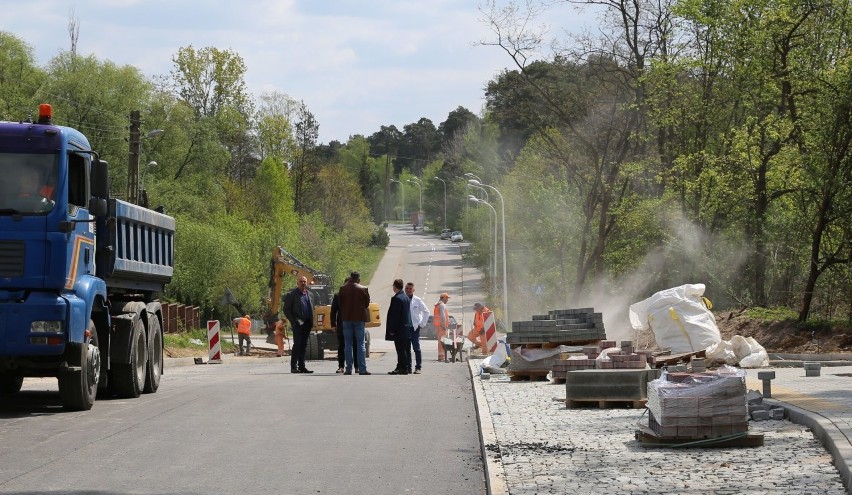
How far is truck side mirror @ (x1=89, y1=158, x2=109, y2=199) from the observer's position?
14.8 meters

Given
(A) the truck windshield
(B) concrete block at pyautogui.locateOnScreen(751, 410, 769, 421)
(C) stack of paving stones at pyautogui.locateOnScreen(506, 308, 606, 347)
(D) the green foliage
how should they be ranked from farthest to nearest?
(D) the green foliage < (C) stack of paving stones at pyautogui.locateOnScreen(506, 308, 606, 347) < (A) the truck windshield < (B) concrete block at pyautogui.locateOnScreen(751, 410, 769, 421)

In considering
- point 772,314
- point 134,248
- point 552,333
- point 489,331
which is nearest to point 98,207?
point 134,248

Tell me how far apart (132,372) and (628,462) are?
8.83 metres

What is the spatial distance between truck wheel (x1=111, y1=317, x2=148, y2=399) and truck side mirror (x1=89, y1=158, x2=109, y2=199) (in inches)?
108

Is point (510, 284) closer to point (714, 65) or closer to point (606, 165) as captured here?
point (606, 165)

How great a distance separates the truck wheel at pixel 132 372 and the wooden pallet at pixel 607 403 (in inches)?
237

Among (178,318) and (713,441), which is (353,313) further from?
(178,318)

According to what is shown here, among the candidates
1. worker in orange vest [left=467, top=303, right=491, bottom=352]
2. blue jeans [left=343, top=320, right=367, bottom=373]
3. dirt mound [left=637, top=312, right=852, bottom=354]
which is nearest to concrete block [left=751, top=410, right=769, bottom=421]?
blue jeans [left=343, top=320, right=367, bottom=373]

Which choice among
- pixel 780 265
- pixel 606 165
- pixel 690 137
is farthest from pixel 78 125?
pixel 780 265

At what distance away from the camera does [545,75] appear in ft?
158

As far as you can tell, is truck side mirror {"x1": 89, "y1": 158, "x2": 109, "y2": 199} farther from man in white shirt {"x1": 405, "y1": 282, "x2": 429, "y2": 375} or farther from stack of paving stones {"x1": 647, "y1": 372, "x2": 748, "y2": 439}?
man in white shirt {"x1": 405, "y1": 282, "x2": 429, "y2": 375}

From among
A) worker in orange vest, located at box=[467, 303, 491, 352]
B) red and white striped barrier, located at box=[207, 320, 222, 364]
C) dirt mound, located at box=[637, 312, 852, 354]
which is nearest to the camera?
dirt mound, located at box=[637, 312, 852, 354]

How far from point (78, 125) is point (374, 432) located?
55247mm

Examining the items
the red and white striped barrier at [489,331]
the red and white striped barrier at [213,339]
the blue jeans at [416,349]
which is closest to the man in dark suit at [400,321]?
the blue jeans at [416,349]
